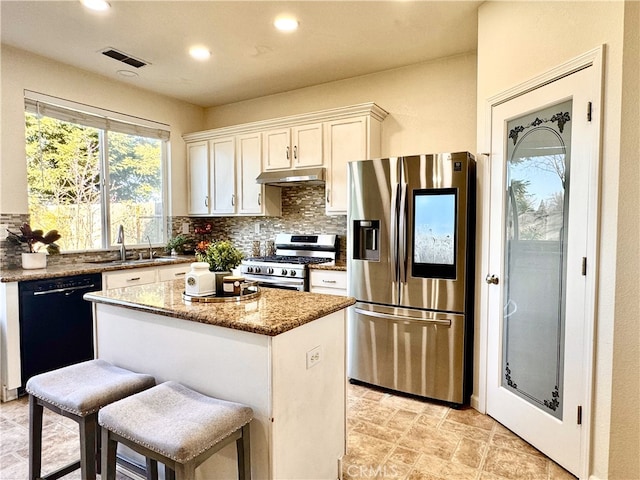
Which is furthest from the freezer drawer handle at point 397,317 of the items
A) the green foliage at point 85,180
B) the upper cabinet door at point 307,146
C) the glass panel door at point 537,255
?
the green foliage at point 85,180

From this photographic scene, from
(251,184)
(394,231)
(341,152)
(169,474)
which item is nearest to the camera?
(169,474)

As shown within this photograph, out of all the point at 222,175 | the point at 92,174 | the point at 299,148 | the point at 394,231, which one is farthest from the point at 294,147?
the point at 92,174

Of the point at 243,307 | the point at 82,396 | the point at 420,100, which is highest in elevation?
the point at 420,100

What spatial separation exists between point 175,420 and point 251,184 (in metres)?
3.21

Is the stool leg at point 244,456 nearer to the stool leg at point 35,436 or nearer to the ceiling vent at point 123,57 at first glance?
the stool leg at point 35,436

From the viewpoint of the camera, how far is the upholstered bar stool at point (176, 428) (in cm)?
129

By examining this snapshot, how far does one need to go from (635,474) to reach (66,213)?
4.60 meters

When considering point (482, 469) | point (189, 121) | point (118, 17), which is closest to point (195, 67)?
point (118, 17)

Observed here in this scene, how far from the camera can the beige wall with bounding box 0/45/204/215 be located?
128 inches

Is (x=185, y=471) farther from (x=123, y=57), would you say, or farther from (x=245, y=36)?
(x=123, y=57)

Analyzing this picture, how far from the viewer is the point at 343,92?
4.06 meters

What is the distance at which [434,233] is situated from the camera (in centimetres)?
283

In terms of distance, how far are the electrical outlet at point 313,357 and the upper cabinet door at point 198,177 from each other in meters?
3.34

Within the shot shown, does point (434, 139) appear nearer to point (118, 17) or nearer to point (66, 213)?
point (118, 17)
